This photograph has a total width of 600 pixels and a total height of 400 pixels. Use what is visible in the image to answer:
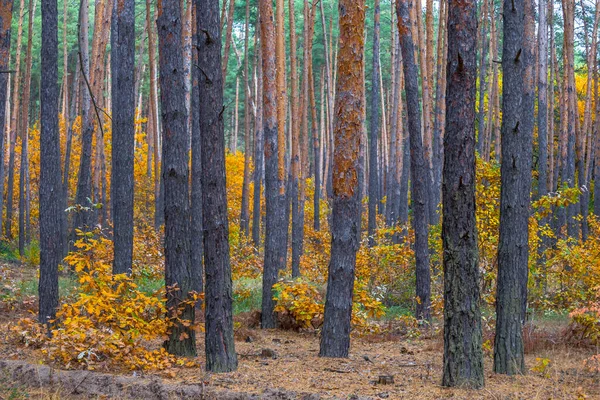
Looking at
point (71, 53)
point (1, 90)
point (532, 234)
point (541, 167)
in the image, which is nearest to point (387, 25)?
point (71, 53)

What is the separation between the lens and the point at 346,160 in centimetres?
809

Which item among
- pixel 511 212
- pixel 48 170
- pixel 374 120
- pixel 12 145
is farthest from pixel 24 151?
pixel 511 212

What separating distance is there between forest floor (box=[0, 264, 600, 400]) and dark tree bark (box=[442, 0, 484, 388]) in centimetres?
40

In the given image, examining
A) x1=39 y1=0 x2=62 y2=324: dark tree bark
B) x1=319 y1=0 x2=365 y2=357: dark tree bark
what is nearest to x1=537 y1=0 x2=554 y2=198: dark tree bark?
x1=319 y1=0 x2=365 y2=357: dark tree bark

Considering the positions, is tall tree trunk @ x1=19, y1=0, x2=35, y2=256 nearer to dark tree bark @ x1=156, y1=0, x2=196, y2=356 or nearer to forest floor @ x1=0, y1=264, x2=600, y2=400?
forest floor @ x1=0, y1=264, x2=600, y2=400

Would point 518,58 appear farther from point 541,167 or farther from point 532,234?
point 541,167

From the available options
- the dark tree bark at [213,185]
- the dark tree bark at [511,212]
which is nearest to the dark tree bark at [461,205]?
the dark tree bark at [511,212]

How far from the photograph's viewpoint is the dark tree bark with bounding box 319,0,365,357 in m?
8.08

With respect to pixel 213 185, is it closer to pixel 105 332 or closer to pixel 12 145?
pixel 105 332

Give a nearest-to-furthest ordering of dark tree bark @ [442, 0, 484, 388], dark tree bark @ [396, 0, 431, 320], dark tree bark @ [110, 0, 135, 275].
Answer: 1. dark tree bark @ [442, 0, 484, 388]
2. dark tree bark @ [110, 0, 135, 275]
3. dark tree bark @ [396, 0, 431, 320]

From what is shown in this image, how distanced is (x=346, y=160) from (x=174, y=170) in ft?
6.61

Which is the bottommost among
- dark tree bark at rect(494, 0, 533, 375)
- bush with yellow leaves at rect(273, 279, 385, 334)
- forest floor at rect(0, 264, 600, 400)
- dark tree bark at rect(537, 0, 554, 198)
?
forest floor at rect(0, 264, 600, 400)

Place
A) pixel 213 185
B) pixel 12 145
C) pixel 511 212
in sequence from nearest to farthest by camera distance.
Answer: pixel 213 185, pixel 511 212, pixel 12 145

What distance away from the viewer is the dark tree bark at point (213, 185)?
22.7 ft
